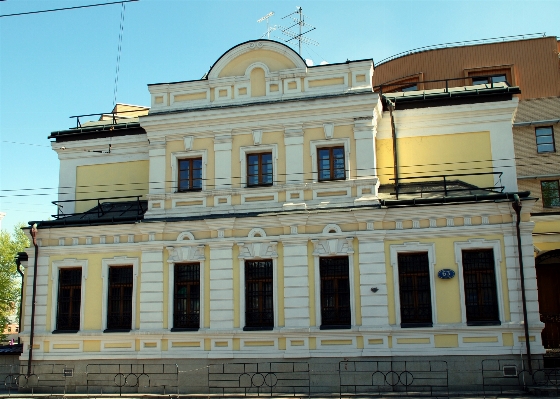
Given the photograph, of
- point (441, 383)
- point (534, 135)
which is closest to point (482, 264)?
point (441, 383)

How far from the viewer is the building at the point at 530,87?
2461cm

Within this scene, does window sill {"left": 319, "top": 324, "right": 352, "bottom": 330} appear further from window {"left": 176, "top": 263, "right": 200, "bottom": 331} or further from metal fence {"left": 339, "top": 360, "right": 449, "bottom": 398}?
window {"left": 176, "top": 263, "right": 200, "bottom": 331}

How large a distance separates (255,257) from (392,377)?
233 inches

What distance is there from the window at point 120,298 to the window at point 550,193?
70.0 feet

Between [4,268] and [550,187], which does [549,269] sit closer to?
[550,187]

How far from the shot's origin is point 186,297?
67.5ft

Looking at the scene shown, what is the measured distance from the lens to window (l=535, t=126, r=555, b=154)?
31078 millimetres

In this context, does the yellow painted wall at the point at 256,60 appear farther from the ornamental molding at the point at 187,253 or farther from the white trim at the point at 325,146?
the ornamental molding at the point at 187,253

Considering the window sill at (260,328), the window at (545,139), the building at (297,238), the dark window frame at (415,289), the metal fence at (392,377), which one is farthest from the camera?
the window at (545,139)

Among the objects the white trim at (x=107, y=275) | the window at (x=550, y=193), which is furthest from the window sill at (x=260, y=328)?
the window at (x=550, y=193)

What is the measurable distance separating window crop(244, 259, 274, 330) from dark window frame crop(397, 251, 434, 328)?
4358 millimetres

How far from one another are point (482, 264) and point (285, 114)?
27.2 ft

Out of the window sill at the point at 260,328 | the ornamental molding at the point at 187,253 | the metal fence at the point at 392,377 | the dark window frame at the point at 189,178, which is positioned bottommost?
the metal fence at the point at 392,377

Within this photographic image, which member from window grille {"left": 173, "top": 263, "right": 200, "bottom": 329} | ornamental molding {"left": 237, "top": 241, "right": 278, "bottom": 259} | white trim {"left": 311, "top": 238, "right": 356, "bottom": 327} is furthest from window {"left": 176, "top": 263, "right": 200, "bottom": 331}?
white trim {"left": 311, "top": 238, "right": 356, "bottom": 327}
